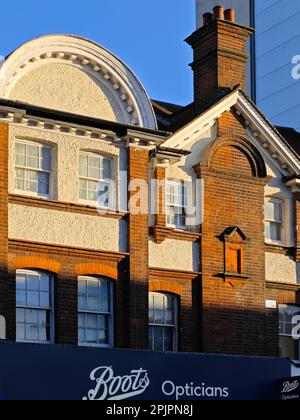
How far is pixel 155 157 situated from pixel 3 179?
4.40m

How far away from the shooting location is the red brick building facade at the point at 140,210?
26266 millimetres

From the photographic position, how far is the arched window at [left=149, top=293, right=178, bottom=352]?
27.9m

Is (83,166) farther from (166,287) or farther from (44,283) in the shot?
(166,287)

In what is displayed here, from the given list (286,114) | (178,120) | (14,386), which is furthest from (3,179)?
(286,114)

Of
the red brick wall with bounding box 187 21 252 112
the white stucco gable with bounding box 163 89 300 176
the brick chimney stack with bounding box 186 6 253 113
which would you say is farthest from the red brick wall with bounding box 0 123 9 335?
the red brick wall with bounding box 187 21 252 112

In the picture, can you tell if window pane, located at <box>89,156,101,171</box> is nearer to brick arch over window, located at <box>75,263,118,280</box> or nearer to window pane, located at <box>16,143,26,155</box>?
window pane, located at <box>16,143,26,155</box>

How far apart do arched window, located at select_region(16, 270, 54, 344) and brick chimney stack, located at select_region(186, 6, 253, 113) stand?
7435 mm

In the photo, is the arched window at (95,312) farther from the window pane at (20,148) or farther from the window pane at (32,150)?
the window pane at (20,148)

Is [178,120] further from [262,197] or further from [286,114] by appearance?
[286,114]

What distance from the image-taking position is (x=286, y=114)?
241 feet

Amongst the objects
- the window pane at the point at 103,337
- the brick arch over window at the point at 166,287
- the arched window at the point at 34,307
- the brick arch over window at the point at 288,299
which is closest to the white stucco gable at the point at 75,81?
the brick arch over window at the point at 166,287

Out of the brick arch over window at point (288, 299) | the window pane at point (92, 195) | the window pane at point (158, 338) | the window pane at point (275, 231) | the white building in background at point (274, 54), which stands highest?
the white building in background at point (274, 54)

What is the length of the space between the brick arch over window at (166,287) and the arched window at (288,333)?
3.61 metres

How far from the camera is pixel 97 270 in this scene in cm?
2697
